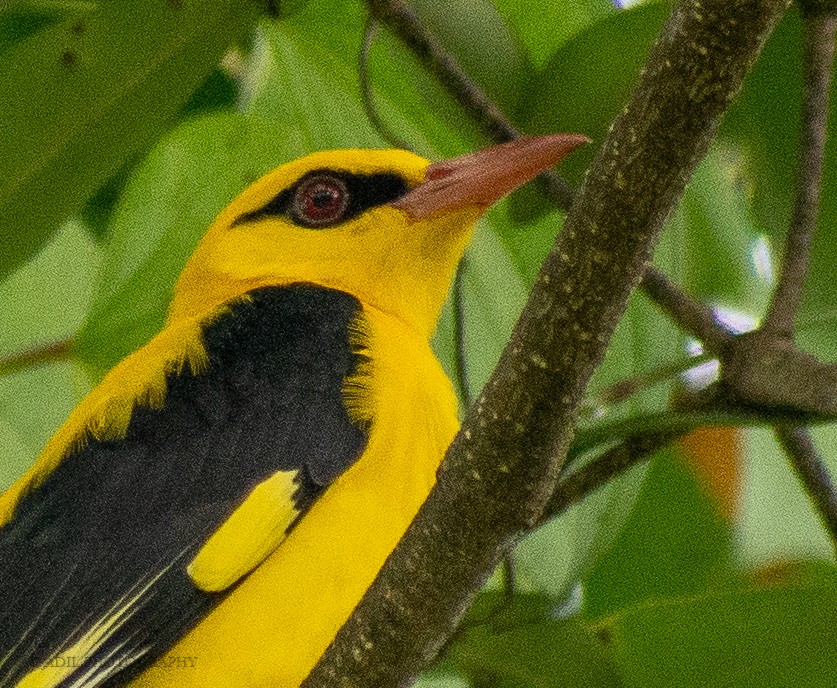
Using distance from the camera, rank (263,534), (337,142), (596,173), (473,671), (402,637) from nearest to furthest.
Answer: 1. (596,173)
2. (402,637)
3. (263,534)
4. (473,671)
5. (337,142)

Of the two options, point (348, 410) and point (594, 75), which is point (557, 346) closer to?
point (348, 410)

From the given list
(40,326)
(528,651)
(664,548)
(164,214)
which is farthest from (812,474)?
(40,326)

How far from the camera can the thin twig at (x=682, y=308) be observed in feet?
8.48

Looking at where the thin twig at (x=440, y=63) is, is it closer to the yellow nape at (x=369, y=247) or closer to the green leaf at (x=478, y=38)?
the green leaf at (x=478, y=38)

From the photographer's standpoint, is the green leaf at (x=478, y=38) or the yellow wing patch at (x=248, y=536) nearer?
the yellow wing patch at (x=248, y=536)

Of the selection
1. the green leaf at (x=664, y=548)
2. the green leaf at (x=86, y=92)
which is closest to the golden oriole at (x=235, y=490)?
the green leaf at (x=86, y=92)

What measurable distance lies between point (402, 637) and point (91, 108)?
4.54 feet

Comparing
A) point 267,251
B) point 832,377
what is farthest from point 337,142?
point 832,377

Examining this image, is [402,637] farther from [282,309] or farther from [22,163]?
[22,163]

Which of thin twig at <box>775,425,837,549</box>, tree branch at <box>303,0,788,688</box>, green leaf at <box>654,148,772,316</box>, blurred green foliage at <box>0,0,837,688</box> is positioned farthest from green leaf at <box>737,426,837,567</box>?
tree branch at <box>303,0,788,688</box>

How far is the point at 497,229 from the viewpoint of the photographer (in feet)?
12.0

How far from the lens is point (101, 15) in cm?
288

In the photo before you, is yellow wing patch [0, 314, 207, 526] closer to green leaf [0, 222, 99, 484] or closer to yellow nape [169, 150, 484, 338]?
yellow nape [169, 150, 484, 338]

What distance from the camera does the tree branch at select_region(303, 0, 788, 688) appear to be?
1.72 meters
